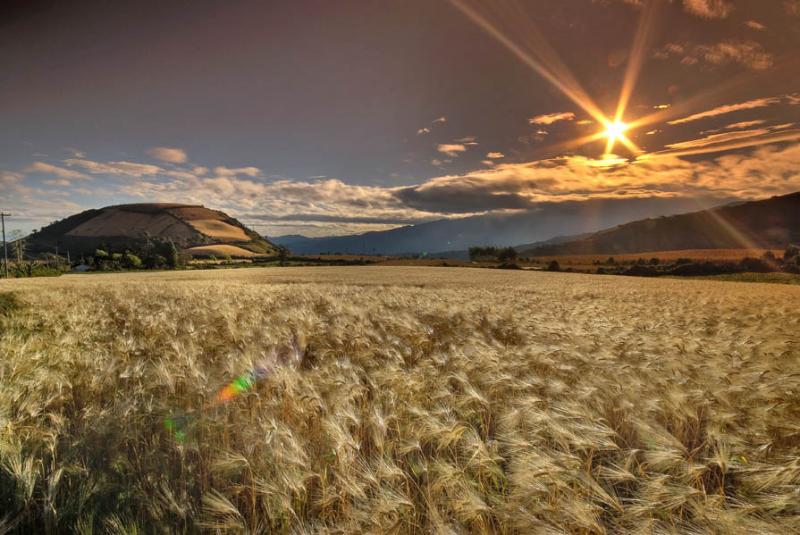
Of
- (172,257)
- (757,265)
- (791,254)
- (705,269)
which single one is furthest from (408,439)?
(172,257)

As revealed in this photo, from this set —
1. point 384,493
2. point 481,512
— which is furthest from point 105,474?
point 481,512

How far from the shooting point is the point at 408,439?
318 centimetres

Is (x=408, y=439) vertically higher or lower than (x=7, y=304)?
lower

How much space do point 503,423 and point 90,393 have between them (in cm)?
450

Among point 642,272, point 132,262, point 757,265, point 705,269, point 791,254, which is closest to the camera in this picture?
point 705,269

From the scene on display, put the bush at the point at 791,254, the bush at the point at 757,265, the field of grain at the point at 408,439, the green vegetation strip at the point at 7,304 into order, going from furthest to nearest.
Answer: the bush at the point at 791,254
the bush at the point at 757,265
the green vegetation strip at the point at 7,304
the field of grain at the point at 408,439

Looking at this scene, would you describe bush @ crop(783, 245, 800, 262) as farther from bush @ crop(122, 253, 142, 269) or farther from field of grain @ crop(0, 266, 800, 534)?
bush @ crop(122, 253, 142, 269)

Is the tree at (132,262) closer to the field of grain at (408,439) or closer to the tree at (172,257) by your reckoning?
the tree at (172,257)

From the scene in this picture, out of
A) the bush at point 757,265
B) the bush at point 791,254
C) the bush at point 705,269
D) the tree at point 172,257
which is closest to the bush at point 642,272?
the bush at point 705,269

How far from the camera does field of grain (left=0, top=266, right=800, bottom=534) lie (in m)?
2.20

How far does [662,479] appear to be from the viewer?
2.26 meters

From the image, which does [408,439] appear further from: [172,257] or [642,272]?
[172,257]

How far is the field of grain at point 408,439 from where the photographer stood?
2.20m

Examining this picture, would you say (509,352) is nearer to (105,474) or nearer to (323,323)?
(323,323)
